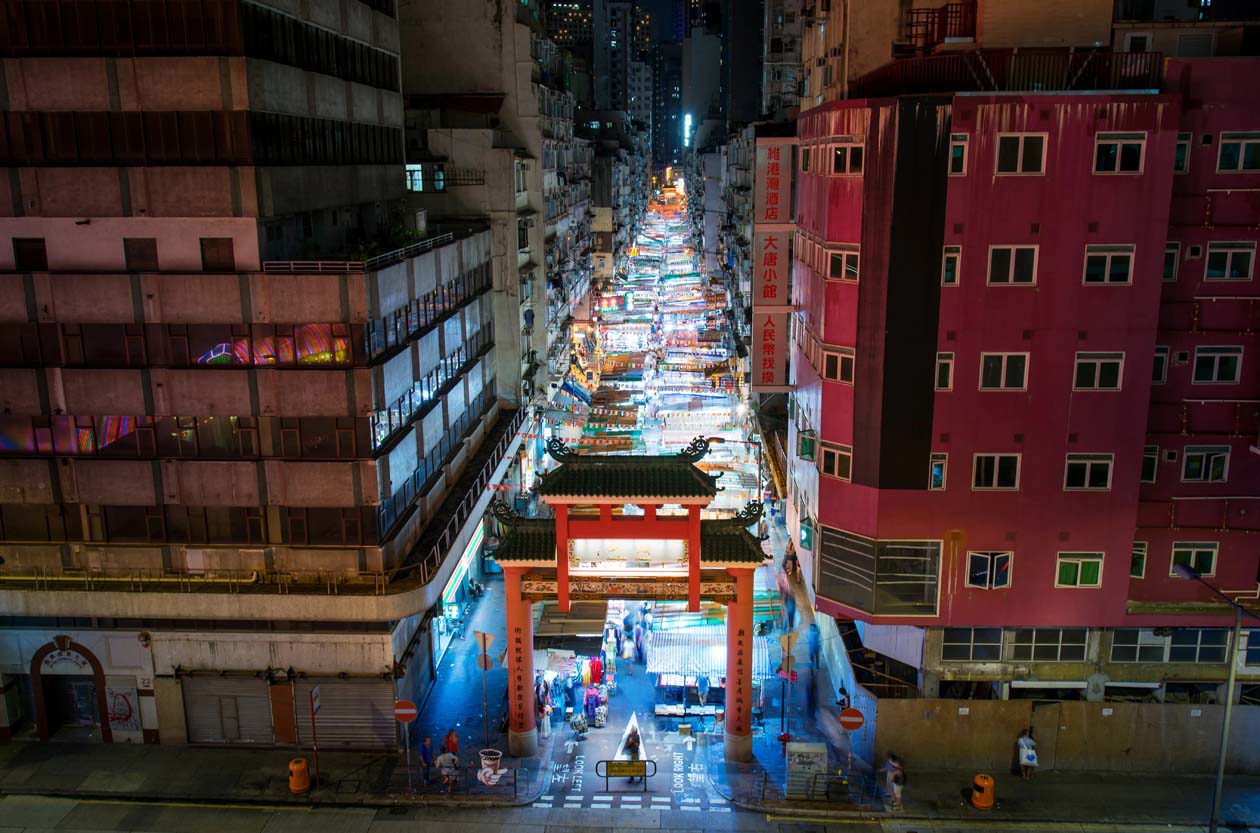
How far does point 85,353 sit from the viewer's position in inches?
1129

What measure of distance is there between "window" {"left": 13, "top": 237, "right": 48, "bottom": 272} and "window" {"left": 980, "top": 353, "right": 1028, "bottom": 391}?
2729cm

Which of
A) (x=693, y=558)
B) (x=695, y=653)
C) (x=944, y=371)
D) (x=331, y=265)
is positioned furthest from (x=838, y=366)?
(x=331, y=265)

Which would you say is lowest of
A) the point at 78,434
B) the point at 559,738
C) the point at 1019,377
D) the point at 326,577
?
the point at 559,738

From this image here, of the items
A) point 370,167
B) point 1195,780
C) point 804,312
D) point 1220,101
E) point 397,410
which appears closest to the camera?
point 1220,101

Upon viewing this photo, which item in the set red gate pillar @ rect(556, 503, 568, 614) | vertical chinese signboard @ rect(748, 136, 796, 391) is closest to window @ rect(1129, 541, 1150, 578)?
vertical chinese signboard @ rect(748, 136, 796, 391)

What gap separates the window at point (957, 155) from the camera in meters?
26.0

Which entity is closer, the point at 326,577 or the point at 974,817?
the point at 974,817

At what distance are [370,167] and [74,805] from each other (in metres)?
23.9

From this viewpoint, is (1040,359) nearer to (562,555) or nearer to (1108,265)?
(1108,265)

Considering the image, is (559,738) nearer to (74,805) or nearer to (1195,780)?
(74,805)

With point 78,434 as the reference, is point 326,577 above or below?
below

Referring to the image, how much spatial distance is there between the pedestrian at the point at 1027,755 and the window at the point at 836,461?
9.95 m

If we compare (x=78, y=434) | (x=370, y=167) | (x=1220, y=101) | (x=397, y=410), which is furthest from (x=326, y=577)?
(x=1220, y=101)

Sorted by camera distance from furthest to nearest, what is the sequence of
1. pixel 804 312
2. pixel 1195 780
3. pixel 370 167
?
pixel 370 167 → pixel 804 312 → pixel 1195 780
